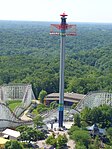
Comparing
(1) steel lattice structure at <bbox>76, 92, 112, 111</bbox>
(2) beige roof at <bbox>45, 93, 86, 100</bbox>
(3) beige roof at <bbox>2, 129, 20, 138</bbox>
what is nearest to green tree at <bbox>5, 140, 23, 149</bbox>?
(3) beige roof at <bbox>2, 129, 20, 138</bbox>

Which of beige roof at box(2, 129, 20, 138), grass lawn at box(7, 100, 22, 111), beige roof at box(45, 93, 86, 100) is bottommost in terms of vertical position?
grass lawn at box(7, 100, 22, 111)

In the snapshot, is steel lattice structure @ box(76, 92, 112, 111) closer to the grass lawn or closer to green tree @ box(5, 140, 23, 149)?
the grass lawn

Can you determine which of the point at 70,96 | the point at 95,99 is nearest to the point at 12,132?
the point at 95,99

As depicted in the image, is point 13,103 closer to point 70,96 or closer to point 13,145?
point 70,96

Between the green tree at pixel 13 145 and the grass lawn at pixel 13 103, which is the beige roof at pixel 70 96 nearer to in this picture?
the grass lawn at pixel 13 103

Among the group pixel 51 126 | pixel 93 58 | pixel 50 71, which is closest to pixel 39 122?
pixel 51 126

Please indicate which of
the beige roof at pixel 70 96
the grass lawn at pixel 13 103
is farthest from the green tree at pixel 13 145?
the beige roof at pixel 70 96

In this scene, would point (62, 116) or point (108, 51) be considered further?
point (108, 51)

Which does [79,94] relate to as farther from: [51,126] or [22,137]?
[22,137]
